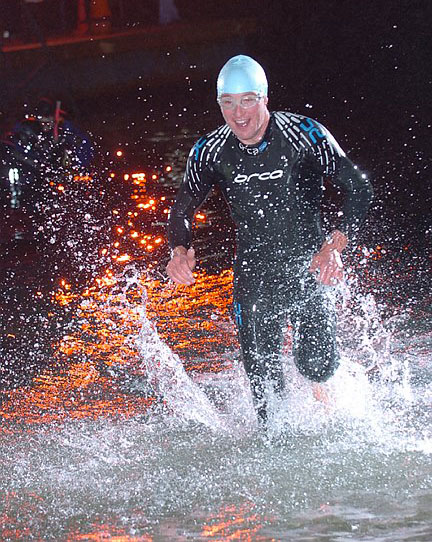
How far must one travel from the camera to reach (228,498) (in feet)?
16.7

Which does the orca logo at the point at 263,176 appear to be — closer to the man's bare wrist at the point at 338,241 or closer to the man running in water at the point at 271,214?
the man running in water at the point at 271,214

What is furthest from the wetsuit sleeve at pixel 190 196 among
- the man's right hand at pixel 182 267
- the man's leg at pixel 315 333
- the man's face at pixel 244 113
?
the man's leg at pixel 315 333

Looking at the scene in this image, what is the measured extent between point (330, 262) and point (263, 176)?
59 cm

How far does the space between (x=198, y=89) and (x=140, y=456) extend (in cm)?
1522

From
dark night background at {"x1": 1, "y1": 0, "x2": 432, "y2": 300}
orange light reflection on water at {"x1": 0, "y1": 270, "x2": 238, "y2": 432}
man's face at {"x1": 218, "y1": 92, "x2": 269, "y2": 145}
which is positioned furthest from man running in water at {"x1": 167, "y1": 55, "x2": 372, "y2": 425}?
dark night background at {"x1": 1, "y1": 0, "x2": 432, "y2": 300}

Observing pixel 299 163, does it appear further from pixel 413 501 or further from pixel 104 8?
pixel 104 8

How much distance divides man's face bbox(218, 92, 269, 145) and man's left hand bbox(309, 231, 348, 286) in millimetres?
674

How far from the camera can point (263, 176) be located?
541 cm

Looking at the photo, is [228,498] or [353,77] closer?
[228,498]

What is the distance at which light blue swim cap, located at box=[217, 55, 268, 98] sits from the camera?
5312mm

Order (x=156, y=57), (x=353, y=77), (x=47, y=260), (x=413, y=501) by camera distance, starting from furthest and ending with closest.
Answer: (x=156, y=57) → (x=353, y=77) → (x=47, y=260) → (x=413, y=501)

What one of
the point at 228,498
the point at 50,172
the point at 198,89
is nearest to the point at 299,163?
the point at 228,498

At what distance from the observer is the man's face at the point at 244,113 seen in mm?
5301

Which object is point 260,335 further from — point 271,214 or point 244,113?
point 244,113
